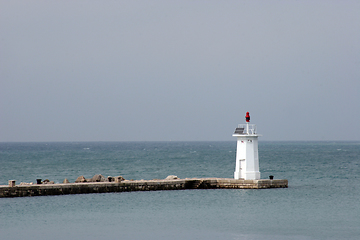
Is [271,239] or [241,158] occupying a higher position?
[241,158]

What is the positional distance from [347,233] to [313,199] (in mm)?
12080

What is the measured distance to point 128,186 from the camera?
129 feet

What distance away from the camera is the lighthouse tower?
3859cm

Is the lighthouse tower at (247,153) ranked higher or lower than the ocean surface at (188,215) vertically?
higher

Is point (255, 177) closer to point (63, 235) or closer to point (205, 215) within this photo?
point (205, 215)

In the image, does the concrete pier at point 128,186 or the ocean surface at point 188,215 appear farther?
the concrete pier at point 128,186

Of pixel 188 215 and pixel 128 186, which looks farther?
pixel 128 186

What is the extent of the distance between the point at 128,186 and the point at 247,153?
932cm

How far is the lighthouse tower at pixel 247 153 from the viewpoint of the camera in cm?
3859

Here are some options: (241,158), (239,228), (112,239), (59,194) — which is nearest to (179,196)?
(241,158)

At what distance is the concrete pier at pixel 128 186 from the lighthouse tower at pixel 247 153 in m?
0.68

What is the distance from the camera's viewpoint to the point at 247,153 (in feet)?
127

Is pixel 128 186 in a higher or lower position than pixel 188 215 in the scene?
higher

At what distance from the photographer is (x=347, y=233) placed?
26.1 m
